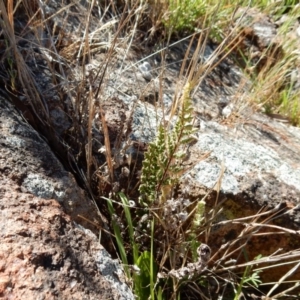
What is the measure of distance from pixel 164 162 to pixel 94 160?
0.23m

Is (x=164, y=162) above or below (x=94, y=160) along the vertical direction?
above

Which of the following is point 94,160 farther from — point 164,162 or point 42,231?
point 42,231

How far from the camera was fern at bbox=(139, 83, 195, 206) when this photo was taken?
1583mm

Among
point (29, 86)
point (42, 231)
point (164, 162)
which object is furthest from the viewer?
point (29, 86)

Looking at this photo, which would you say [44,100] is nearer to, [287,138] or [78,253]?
[78,253]

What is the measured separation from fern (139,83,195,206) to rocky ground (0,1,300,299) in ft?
0.26

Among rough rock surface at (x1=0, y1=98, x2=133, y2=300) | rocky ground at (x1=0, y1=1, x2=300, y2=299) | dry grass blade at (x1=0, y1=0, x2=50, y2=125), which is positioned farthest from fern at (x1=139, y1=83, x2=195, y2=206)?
dry grass blade at (x1=0, y1=0, x2=50, y2=125)

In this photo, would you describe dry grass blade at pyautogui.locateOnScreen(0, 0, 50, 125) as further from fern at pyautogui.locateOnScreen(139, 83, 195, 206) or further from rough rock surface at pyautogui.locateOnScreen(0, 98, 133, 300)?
fern at pyautogui.locateOnScreen(139, 83, 195, 206)

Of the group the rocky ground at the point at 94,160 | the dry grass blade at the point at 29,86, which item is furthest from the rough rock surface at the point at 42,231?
the dry grass blade at the point at 29,86

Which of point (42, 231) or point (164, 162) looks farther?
point (164, 162)

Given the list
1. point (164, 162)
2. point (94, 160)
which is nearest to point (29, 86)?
point (94, 160)

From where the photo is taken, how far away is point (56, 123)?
72.7 inches

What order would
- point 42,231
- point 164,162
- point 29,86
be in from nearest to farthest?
point 42,231
point 164,162
point 29,86

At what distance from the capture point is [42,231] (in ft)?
4.42
